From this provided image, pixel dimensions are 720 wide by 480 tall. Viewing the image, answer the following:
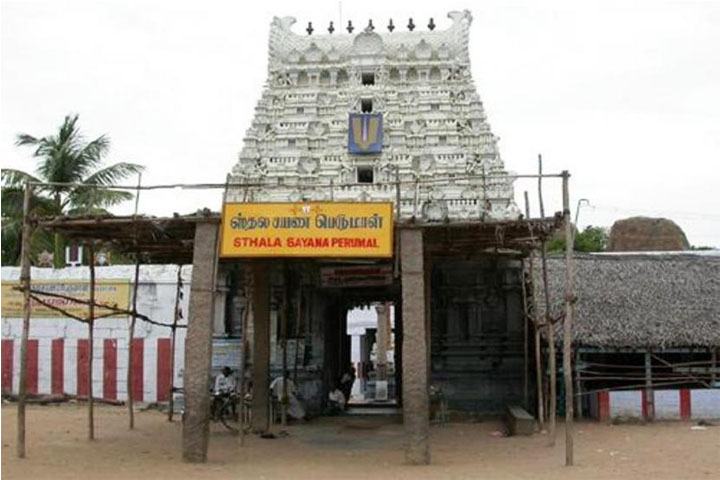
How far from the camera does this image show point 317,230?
44.9 ft

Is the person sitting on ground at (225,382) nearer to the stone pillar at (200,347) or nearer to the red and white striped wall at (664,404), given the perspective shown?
the stone pillar at (200,347)

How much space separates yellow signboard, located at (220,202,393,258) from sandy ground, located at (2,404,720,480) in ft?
10.3

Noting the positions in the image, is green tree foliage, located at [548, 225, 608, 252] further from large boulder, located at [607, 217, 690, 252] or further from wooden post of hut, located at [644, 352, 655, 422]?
wooden post of hut, located at [644, 352, 655, 422]

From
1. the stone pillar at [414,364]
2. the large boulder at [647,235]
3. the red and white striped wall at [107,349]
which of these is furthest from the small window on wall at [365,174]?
the large boulder at [647,235]

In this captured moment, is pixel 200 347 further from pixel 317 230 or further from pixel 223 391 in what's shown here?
pixel 223 391

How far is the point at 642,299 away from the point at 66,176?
18.6m

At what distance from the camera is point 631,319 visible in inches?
830

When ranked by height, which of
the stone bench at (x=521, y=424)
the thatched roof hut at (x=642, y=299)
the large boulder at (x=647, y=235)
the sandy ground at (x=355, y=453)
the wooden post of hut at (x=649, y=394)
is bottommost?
the sandy ground at (x=355, y=453)

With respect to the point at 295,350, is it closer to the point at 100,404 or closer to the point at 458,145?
the point at 100,404

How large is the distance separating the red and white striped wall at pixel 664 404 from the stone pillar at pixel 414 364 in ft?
27.8

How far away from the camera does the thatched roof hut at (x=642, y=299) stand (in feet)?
67.2

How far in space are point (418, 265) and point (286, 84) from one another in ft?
56.1

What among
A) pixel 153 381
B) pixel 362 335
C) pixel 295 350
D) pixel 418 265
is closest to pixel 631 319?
pixel 295 350

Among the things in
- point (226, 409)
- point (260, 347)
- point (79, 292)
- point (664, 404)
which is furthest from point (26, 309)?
point (664, 404)
